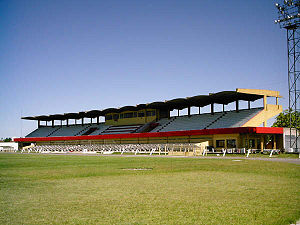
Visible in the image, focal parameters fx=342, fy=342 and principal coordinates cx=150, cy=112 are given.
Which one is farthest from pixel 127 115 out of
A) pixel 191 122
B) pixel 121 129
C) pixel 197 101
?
pixel 197 101

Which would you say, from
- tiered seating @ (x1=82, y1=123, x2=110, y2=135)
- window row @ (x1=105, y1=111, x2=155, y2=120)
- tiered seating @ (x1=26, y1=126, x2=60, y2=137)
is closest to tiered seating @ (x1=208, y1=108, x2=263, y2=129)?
window row @ (x1=105, y1=111, x2=155, y2=120)

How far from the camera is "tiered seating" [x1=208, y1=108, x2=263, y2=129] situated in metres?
50.0

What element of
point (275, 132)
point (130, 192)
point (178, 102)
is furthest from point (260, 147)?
point (130, 192)

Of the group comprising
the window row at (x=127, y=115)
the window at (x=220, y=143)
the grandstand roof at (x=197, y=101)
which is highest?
the grandstand roof at (x=197, y=101)

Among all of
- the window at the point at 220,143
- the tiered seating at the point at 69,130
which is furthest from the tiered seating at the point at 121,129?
the window at the point at 220,143

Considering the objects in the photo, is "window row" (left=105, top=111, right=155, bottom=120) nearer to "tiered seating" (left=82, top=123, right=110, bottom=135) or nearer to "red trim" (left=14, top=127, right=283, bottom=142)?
"tiered seating" (left=82, top=123, right=110, bottom=135)

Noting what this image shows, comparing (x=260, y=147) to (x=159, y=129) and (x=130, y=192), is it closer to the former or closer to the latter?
(x=159, y=129)

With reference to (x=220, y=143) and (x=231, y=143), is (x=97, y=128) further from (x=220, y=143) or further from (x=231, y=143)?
(x=231, y=143)

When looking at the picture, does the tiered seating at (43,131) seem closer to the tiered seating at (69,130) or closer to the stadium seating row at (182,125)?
the stadium seating row at (182,125)

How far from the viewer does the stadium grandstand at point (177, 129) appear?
1887 inches

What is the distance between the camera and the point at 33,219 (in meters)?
6.43

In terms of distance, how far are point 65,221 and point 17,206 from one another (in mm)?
1976

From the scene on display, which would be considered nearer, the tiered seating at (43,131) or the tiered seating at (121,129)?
the tiered seating at (121,129)

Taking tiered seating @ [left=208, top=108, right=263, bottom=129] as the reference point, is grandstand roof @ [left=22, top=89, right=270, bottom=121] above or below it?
above
